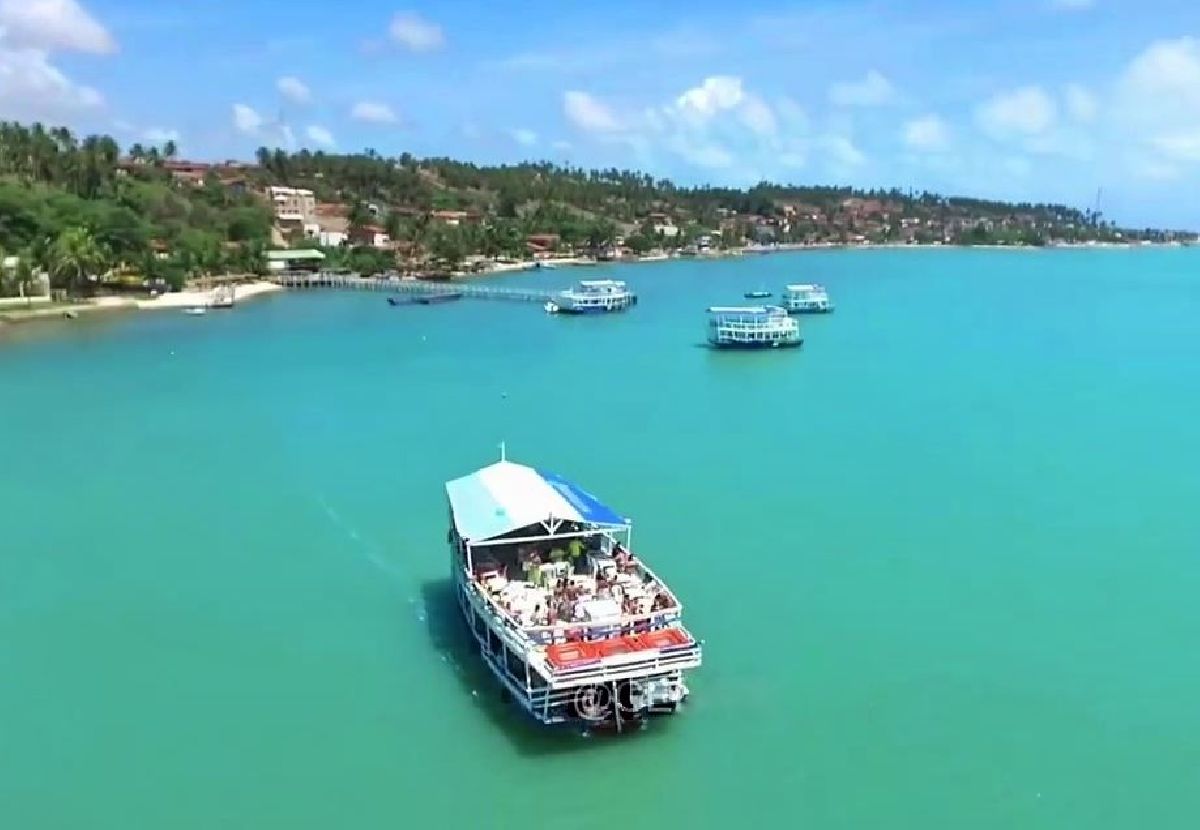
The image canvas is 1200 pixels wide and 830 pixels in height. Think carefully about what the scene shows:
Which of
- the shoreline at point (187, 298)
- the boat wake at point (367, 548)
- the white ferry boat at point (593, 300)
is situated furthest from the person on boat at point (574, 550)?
the white ferry boat at point (593, 300)

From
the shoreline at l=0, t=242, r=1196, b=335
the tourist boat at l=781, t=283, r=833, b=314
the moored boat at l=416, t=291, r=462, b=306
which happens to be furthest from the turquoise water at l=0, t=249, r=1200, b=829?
the moored boat at l=416, t=291, r=462, b=306

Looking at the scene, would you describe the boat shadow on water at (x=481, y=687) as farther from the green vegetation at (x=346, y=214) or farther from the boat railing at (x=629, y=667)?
the green vegetation at (x=346, y=214)

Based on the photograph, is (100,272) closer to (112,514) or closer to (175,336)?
(175,336)

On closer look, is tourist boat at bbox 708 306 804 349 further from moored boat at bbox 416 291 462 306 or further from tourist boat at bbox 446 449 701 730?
tourist boat at bbox 446 449 701 730

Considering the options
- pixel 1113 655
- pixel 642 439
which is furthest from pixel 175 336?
pixel 1113 655

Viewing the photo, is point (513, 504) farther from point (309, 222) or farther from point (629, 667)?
point (309, 222)

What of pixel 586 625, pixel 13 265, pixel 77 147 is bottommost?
pixel 586 625

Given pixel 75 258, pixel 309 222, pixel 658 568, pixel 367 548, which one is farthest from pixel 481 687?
pixel 309 222
